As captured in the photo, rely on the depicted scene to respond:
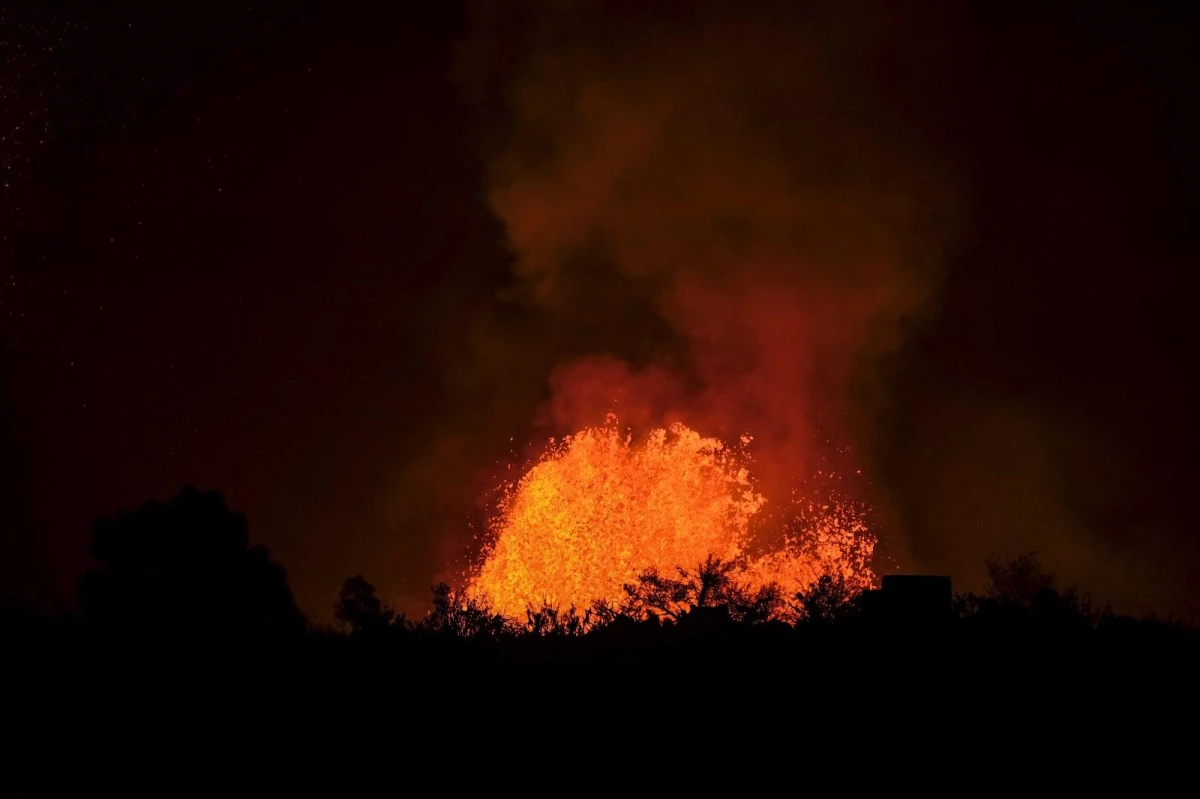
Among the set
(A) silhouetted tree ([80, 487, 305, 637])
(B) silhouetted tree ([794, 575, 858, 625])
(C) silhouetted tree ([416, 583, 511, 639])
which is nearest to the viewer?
(B) silhouetted tree ([794, 575, 858, 625])

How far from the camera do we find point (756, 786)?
28.0ft

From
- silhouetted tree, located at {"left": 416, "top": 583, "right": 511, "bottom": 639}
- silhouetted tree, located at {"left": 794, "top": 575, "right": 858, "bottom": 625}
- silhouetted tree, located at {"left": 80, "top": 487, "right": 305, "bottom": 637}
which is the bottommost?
silhouetted tree, located at {"left": 416, "top": 583, "right": 511, "bottom": 639}

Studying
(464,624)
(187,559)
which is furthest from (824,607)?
(187,559)

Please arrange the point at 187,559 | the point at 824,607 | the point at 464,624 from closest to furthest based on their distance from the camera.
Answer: the point at 824,607, the point at 464,624, the point at 187,559

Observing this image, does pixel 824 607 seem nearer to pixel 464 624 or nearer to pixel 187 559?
pixel 464 624

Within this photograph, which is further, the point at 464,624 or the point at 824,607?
the point at 464,624

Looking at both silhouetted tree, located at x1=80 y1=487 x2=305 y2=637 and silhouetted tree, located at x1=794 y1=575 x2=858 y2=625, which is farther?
silhouetted tree, located at x1=80 y1=487 x2=305 y2=637

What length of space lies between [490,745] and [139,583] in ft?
87.8

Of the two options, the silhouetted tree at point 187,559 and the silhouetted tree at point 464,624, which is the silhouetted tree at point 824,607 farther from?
the silhouetted tree at point 187,559

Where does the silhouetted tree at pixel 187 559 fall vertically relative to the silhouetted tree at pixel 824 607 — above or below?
above

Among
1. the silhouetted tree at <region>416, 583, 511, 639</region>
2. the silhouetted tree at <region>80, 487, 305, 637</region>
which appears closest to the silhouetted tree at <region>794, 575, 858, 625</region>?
the silhouetted tree at <region>416, 583, 511, 639</region>

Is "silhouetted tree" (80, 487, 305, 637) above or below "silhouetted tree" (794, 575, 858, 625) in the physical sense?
above

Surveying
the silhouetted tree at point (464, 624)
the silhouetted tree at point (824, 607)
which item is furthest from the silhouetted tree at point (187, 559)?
the silhouetted tree at point (824, 607)

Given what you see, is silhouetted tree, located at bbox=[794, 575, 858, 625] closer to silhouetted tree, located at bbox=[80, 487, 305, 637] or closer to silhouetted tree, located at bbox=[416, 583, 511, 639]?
silhouetted tree, located at bbox=[416, 583, 511, 639]
